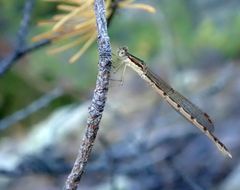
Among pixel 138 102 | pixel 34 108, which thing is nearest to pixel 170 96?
pixel 34 108

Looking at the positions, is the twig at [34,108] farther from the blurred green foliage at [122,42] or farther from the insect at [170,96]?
the blurred green foliage at [122,42]

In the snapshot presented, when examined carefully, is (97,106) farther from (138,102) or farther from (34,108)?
(138,102)

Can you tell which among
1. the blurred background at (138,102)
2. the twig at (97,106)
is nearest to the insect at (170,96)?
the twig at (97,106)

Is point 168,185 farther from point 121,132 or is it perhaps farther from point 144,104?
point 144,104

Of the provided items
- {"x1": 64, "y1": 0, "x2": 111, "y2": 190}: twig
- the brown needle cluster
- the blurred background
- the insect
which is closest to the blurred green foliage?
the blurred background

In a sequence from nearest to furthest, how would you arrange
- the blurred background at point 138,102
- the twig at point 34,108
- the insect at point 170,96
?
the insect at point 170,96 → the twig at point 34,108 → the blurred background at point 138,102
